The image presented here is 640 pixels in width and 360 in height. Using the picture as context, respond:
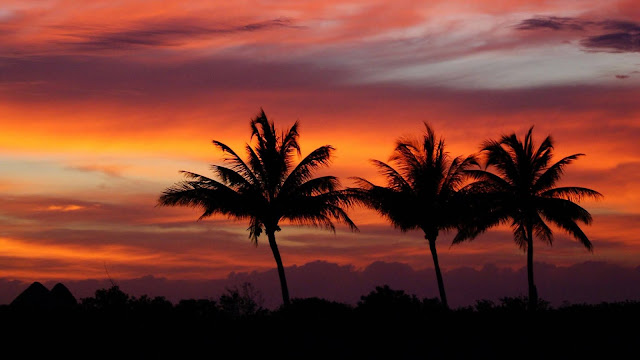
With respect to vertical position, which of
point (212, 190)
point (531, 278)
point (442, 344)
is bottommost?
point (442, 344)

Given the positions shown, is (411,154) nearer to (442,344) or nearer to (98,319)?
(442,344)

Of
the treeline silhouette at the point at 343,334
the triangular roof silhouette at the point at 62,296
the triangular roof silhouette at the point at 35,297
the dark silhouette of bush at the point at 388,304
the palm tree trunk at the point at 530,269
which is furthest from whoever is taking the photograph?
the palm tree trunk at the point at 530,269

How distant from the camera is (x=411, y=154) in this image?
161ft

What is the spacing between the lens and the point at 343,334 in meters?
36.0

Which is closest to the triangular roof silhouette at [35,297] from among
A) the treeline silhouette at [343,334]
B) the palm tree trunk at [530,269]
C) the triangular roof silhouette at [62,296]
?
the triangular roof silhouette at [62,296]

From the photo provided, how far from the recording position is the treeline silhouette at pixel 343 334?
1308 inches

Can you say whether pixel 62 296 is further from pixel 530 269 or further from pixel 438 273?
pixel 530 269

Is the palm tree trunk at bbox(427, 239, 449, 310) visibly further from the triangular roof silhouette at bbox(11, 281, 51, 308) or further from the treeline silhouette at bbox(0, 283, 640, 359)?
the triangular roof silhouette at bbox(11, 281, 51, 308)

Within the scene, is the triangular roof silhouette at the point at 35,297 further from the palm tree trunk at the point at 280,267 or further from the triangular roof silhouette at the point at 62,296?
the palm tree trunk at the point at 280,267

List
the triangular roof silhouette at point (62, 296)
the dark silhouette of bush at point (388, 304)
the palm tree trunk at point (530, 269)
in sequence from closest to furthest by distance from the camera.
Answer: the dark silhouette of bush at point (388, 304) → the triangular roof silhouette at point (62, 296) → the palm tree trunk at point (530, 269)

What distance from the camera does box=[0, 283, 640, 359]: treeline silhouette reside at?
109 feet

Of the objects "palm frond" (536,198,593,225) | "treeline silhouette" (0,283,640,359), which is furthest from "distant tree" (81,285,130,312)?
"palm frond" (536,198,593,225)

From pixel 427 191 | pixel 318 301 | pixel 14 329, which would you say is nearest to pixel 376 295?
pixel 318 301

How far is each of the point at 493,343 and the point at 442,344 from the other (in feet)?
6.35
